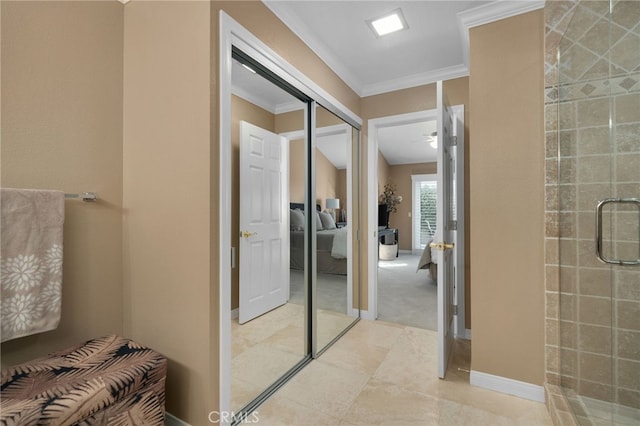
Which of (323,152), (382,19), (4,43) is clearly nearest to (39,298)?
(4,43)

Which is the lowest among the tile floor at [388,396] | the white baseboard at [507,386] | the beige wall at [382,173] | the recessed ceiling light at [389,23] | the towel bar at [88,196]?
the tile floor at [388,396]

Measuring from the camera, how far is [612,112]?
1.45m

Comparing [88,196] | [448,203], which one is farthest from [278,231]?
[448,203]

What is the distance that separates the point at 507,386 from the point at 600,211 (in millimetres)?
1212

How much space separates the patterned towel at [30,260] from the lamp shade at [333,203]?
181 centimetres

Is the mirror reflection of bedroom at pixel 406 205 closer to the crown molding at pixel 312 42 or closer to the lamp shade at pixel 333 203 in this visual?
the lamp shade at pixel 333 203

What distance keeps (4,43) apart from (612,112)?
2851 millimetres

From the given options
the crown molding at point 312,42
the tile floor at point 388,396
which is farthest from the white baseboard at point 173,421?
the crown molding at point 312,42

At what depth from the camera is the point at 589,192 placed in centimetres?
155

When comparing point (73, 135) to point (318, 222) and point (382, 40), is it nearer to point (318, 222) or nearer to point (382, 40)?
point (318, 222)

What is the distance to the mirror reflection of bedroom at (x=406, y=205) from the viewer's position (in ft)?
16.3

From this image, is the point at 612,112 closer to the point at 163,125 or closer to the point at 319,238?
the point at 319,238

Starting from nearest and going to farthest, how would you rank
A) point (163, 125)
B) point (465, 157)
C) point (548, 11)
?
point (163, 125)
point (548, 11)
point (465, 157)

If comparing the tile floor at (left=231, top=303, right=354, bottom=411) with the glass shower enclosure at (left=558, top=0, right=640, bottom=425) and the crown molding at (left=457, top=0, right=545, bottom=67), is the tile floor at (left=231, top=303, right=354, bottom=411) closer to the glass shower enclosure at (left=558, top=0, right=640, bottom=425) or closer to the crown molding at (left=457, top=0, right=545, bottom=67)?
the glass shower enclosure at (left=558, top=0, right=640, bottom=425)
